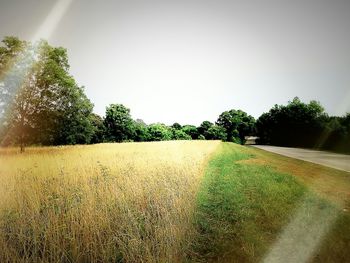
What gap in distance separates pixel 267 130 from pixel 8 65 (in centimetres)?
5280

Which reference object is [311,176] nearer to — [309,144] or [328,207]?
[328,207]

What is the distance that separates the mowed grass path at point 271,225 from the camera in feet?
13.4

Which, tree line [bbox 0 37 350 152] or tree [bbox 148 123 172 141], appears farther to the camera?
tree [bbox 148 123 172 141]

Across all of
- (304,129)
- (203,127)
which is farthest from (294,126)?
(203,127)

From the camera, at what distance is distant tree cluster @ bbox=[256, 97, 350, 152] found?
1161 inches

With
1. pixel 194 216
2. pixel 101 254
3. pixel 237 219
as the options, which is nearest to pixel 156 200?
pixel 194 216

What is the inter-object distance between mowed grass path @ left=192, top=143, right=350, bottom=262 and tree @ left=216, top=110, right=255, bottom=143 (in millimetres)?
85710

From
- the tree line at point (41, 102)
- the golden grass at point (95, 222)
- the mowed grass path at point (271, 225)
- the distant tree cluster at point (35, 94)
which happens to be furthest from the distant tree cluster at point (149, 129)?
the mowed grass path at point (271, 225)

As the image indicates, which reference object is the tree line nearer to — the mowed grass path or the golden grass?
the golden grass

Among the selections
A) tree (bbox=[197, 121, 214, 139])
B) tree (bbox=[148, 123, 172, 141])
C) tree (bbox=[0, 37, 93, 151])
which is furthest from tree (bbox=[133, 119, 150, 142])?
tree (bbox=[0, 37, 93, 151])

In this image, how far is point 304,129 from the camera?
40.2 meters

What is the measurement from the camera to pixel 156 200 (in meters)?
6.33

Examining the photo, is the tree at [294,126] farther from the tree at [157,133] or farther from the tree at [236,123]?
the tree at [236,123]

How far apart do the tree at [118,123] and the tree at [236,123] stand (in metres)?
41.6
